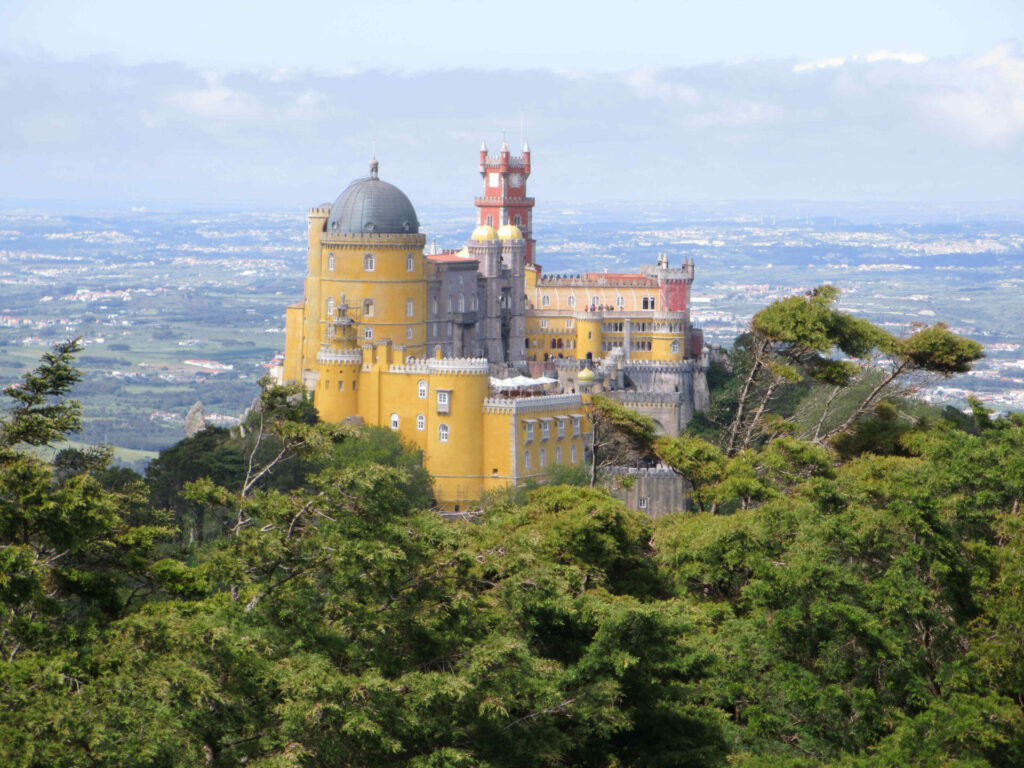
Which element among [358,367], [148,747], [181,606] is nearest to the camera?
[148,747]

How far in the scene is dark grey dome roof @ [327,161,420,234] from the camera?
9331 centimetres

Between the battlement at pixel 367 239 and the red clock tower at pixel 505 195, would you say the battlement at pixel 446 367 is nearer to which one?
the battlement at pixel 367 239

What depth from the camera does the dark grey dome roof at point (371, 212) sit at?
9331cm

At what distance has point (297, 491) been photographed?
131ft

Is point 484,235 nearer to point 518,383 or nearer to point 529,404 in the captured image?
point 518,383

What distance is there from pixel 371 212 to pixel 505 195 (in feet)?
95.0

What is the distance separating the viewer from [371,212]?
93438 mm

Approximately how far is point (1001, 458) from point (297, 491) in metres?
19.3

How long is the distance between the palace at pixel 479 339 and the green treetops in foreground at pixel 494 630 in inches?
1328

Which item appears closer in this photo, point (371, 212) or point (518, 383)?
point (518, 383)

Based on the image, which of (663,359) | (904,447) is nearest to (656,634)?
(904,447)

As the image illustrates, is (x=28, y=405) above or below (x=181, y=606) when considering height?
above

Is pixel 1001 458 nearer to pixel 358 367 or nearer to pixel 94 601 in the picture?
pixel 94 601

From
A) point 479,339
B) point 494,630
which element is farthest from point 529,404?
point 494,630
